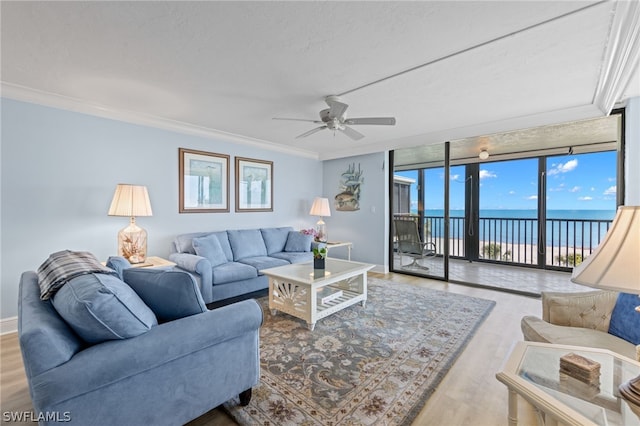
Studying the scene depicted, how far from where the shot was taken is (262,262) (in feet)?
12.3

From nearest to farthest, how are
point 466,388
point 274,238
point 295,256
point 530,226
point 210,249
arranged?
point 466,388
point 210,249
point 295,256
point 274,238
point 530,226

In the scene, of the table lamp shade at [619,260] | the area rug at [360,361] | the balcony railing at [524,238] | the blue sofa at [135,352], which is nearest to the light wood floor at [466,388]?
the area rug at [360,361]

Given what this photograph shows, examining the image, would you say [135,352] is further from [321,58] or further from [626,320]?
[626,320]

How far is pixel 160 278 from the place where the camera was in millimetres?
1483

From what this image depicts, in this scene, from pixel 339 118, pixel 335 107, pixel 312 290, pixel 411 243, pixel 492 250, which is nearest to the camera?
pixel 312 290

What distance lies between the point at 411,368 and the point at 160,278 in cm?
181

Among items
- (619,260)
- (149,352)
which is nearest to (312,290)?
(149,352)

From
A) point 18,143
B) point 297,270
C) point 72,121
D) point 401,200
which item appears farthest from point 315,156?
point 18,143

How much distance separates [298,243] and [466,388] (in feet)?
10.4

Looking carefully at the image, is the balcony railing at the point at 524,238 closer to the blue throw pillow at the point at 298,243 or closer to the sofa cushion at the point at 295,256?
the blue throw pillow at the point at 298,243

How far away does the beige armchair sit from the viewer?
Result: 1590mm

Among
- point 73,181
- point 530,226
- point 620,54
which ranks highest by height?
point 620,54

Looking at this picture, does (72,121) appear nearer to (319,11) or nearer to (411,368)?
(319,11)

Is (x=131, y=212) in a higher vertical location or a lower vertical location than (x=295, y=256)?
higher
